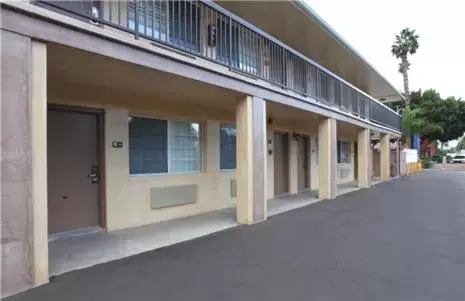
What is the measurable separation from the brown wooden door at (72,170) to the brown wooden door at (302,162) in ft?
31.5

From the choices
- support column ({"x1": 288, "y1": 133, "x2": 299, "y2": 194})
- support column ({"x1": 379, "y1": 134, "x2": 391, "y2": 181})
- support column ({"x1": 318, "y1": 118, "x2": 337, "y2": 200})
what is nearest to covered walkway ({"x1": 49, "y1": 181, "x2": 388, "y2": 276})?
support column ({"x1": 318, "y1": 118, "x2": 337, "y2": 200})

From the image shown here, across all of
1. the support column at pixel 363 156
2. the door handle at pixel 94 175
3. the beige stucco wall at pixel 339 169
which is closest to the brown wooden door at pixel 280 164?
the beige stucco wall at pixel 339 169

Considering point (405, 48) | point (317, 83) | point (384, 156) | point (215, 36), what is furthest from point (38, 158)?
point (405, 48)

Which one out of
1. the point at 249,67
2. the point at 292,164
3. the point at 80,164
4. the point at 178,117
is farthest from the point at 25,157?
the point at 292,164

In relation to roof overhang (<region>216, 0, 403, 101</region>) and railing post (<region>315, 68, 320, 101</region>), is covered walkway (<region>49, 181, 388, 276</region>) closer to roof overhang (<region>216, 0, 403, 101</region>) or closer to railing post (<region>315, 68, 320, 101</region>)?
railing post (<region>315, 68, 320, 101</region>)

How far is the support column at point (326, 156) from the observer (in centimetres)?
1315

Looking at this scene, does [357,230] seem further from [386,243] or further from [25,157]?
[25,157]

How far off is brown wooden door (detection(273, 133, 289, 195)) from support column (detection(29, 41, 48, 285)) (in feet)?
33.2

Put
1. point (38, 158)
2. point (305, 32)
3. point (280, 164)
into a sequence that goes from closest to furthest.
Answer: point (38, 158), point (305, 32), point (280, 164)

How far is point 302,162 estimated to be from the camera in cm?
1614

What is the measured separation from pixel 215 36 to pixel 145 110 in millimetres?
2065

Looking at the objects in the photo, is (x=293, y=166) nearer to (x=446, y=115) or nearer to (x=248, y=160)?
(x=248, y=160)

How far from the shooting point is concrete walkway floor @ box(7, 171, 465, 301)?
426 cm

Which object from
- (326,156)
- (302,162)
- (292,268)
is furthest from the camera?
(302,162)
